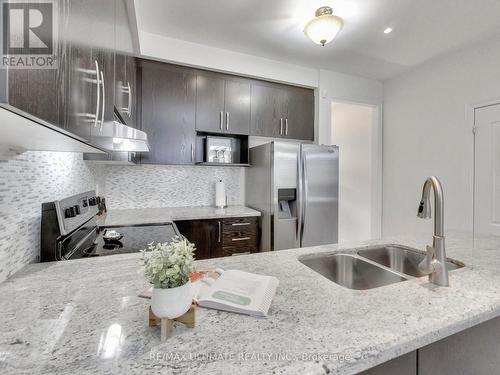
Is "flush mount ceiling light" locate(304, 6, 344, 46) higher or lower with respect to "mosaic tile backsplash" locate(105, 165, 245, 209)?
higher

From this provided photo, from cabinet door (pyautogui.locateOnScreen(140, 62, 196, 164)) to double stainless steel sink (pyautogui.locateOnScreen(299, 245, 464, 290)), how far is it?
6.15 ft

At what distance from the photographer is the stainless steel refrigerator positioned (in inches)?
97.0

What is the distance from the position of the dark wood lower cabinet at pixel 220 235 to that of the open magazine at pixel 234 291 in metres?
1.47

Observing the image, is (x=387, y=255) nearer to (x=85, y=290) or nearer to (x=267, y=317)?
(x=267, y=317)

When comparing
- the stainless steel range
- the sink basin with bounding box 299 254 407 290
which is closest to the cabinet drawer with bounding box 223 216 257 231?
the stainless steel range

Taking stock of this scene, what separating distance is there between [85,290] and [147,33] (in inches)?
99.6

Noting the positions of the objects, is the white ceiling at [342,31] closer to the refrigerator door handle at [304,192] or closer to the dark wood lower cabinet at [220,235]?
the refrigerator door handle at [304,192]

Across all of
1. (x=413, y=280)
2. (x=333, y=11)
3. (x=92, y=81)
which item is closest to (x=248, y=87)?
(x=333, y=11)

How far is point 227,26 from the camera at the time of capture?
2244 millimetres

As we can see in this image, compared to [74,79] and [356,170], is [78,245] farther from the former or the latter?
[356,170]

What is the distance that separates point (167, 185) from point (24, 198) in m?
1.82

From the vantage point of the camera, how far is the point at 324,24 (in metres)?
1.87

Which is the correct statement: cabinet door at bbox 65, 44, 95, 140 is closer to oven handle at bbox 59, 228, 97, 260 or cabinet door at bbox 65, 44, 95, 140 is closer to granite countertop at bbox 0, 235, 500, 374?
granite countertop at bbox 0, 235, 500, 374

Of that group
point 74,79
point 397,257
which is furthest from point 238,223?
point 74,79
